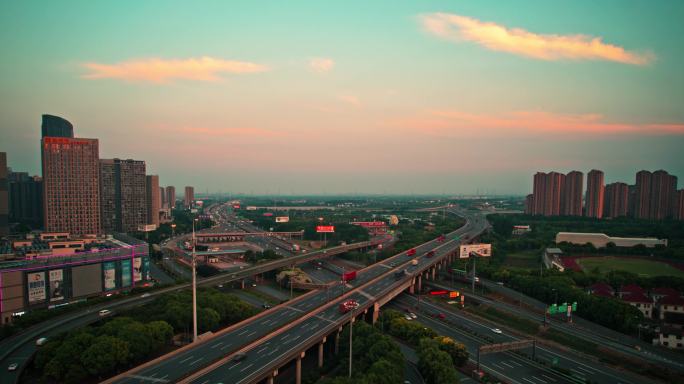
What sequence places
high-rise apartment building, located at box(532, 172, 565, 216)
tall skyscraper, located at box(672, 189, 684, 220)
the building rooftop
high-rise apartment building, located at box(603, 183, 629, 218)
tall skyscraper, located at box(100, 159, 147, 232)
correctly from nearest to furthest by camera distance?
the building rooftop < tall skyscraper, located at box(100, 159, 147, 232) < tall skyscraper, located at box(672, 189, 684, 220) < high-rise apartment building, located at box(603, 183, 629, 218) < high-rise apartment building, located at box(532, 172, 565, 216)

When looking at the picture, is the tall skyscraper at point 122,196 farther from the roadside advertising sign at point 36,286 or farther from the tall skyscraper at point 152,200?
the roadside advertising sign at point 36,286

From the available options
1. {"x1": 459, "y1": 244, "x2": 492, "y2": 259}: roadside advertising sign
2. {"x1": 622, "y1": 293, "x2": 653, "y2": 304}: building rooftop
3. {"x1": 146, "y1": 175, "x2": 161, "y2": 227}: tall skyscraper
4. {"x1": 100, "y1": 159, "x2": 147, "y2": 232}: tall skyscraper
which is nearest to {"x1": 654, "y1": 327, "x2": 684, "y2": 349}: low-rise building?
{"x1": 622, "y1": 293, "x2": 653, "y2": 304}: building rooftop

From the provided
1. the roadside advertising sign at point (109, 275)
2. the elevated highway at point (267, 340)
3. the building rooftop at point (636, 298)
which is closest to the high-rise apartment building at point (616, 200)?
the building rooftop at point (636, 298)

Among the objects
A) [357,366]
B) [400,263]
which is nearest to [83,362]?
[357,366]

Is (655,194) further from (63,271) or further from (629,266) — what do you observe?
(63,271)

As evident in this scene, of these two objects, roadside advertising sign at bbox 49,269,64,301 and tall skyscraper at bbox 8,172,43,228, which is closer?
roadside advertising sign at bbox 49,269,64,301

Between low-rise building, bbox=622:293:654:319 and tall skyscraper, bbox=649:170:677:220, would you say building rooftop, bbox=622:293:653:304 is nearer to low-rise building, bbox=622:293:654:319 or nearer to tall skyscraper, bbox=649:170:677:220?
low-rise building, bbox=622:293:654:319
